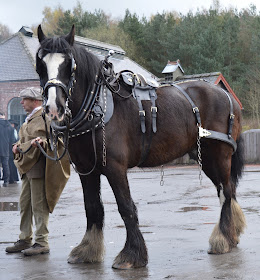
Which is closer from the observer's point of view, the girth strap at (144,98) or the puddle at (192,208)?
the girth strap at (144,98)

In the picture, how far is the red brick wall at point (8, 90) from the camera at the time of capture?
3981 centimetres

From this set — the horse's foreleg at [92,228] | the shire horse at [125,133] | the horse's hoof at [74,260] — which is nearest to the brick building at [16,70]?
the shire horse at [125,133]

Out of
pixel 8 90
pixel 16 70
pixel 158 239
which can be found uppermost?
pixel 16 70

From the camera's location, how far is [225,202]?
7039 mm

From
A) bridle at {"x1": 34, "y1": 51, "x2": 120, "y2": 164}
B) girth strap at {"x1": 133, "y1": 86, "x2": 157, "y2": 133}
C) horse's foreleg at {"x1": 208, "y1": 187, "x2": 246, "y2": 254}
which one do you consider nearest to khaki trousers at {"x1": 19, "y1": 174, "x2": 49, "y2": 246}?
bridle at {"x1": 34, "y1": 51, "x2": 120, "y2": 164}

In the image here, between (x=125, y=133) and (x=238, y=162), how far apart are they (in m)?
2.13

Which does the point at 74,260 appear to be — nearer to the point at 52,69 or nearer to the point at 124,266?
the point at 124,266

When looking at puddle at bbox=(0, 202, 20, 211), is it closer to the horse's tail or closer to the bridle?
the horse's tail

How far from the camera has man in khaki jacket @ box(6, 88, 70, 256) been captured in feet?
22.4

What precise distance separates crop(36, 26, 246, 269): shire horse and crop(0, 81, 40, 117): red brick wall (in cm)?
3358

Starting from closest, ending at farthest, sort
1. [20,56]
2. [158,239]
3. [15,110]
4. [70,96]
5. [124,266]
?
[70,96], [124,266], [158,239], [15,110], [20,56]

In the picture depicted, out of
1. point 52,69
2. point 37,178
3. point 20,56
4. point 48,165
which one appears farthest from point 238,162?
point 20,56

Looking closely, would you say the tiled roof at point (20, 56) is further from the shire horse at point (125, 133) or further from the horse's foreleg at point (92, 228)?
the horse's foreleg at point (92, 228)

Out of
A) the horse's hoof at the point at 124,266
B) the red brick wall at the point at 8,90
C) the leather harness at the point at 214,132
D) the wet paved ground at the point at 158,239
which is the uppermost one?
the leather harness at the point at 214,132
